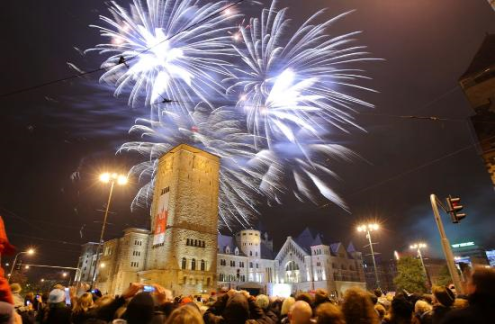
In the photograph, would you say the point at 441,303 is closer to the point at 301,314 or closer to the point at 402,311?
the point at 402,311

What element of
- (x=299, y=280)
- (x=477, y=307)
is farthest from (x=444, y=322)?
(x=299, y=280)

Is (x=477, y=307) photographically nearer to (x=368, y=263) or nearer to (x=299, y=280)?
(x=299, y=280)

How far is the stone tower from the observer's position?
51688mm

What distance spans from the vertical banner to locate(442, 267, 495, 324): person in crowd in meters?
55.5

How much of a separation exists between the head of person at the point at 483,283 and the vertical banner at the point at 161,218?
55503mm

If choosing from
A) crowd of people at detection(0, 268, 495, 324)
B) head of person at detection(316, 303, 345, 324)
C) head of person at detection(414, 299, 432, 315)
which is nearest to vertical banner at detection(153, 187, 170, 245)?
crowd of people at detection(0, 268, 495, 324)

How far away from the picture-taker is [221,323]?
5.53 meters

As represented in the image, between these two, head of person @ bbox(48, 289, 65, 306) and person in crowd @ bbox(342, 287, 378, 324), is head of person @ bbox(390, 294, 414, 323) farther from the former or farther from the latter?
head of person @ bbox(48, 289, 65, 306)

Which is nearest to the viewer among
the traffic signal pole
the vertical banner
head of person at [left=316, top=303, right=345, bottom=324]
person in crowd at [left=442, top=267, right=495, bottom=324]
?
person in crowd at [left=442, top=267, right=495, bottom=324]

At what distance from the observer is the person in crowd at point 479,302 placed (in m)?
2.86

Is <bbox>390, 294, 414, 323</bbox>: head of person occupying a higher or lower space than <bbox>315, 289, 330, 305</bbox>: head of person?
lower

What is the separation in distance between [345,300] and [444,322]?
1329mm

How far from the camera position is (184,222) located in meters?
54.9

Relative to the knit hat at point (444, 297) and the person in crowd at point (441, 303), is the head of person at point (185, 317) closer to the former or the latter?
the person in crowd at point (441, 303)
